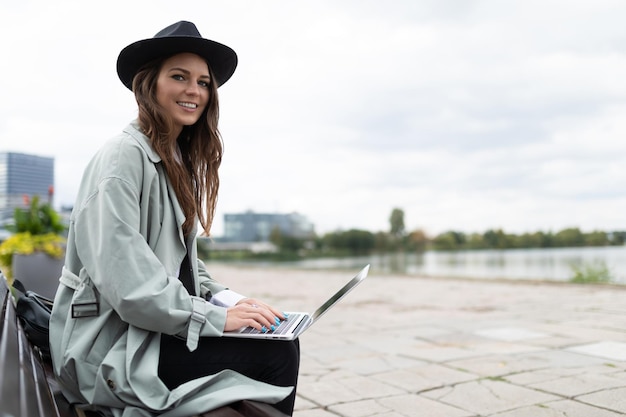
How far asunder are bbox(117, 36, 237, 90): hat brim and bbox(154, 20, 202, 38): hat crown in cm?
1

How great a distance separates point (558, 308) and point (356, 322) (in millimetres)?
1984

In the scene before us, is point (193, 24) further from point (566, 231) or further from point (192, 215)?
point (566, 231)

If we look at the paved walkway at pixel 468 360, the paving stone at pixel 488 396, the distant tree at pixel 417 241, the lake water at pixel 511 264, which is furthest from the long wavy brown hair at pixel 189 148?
the distant tree at pixel 417 241

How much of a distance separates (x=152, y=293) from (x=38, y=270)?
12.4 ft

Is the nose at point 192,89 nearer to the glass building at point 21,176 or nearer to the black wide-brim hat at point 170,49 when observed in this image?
the black wide-brim hat at point 170,49

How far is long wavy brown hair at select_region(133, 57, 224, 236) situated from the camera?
4.47 ft

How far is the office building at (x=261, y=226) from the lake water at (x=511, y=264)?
9.51 metres

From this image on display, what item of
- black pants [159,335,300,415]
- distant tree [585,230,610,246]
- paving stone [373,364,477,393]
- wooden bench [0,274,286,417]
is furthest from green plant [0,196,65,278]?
distant tree [585,230,610,246]

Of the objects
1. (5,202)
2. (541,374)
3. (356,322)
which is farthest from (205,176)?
(5,202)

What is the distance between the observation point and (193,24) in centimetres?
143

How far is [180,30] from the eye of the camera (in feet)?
4.56

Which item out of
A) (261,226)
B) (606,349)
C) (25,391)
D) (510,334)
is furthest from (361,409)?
(261,226)

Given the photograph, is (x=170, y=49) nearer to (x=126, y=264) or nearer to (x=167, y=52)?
(x=167, y=52)

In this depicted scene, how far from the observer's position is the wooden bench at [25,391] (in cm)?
68
